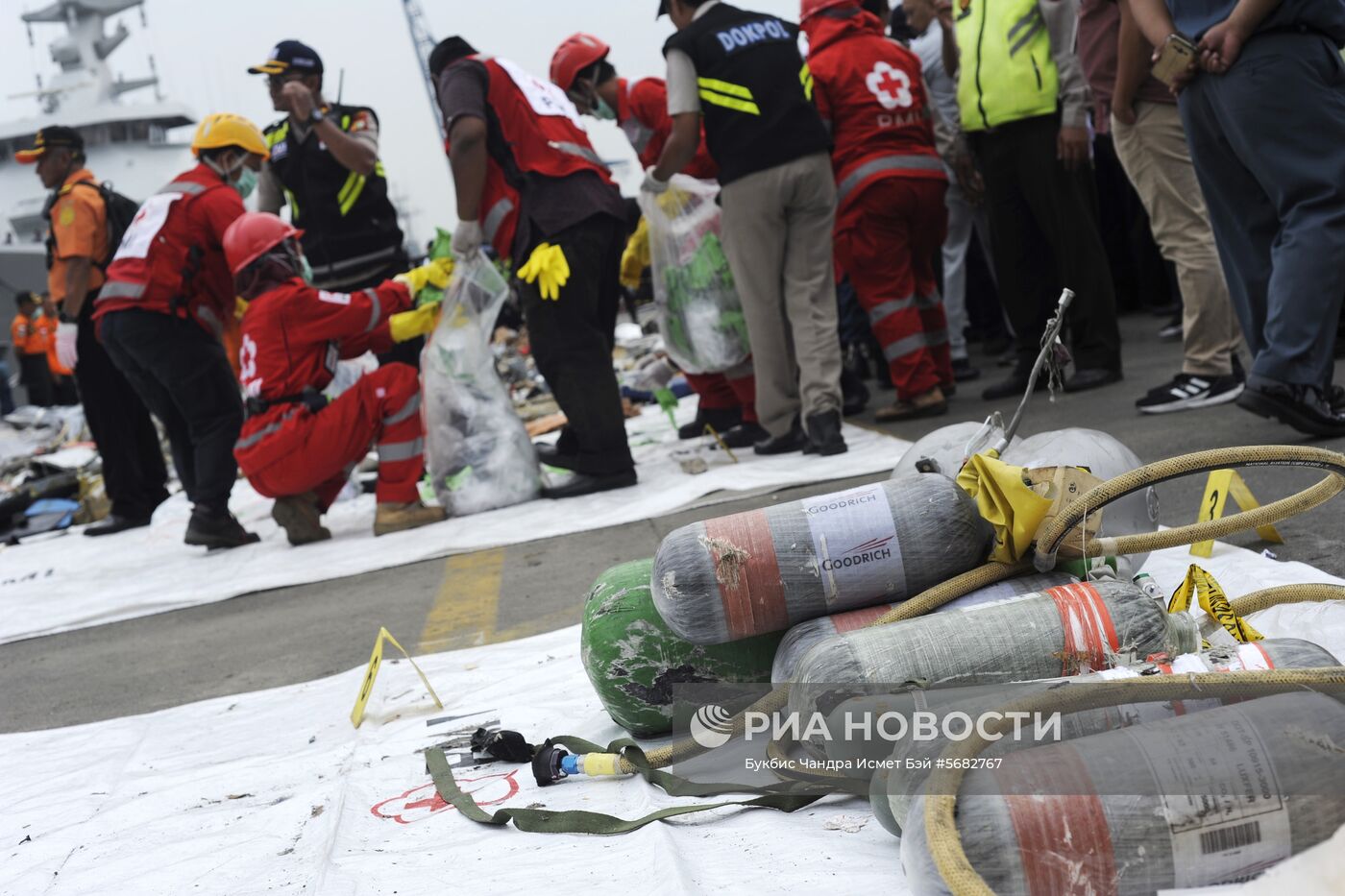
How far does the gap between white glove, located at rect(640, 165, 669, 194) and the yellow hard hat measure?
6.79ft

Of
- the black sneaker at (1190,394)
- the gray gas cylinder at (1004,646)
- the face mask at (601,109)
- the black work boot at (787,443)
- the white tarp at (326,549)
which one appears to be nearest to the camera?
the gray gas cylinder at (1004,646)

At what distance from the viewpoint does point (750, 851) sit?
1.78 meters

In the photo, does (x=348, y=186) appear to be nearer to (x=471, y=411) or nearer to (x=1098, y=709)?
(x=471, y=411)

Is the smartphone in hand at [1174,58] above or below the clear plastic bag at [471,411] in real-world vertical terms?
above

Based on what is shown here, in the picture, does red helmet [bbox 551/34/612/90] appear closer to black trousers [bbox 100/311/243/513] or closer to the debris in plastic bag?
black trousers [bbox 100/311/243/513]

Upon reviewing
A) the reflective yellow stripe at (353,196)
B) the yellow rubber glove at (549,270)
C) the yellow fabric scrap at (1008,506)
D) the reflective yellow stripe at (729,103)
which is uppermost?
the reflective yellow stripe at (729,103)

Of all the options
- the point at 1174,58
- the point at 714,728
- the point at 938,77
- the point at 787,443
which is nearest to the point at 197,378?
the point at 787,443

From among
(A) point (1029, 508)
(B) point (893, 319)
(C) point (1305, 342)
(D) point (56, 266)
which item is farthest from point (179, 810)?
(D) point (56, 266)

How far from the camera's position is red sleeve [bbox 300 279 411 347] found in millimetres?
5535

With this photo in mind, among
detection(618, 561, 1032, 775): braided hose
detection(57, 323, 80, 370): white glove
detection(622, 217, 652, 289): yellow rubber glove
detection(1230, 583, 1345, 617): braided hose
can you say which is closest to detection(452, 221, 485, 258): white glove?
detection(622, 217, 652, 289): yellow rubber glove

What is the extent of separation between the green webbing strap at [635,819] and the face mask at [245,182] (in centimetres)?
512

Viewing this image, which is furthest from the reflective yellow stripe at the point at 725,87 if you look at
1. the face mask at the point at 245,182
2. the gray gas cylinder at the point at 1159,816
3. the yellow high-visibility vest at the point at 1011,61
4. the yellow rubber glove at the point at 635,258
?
the gray gas cylinder at the point at 1159,816

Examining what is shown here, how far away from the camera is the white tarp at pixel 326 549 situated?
5129mm

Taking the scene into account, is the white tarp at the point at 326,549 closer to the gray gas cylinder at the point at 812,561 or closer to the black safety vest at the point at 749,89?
the black safety vest at the point at 749,89
